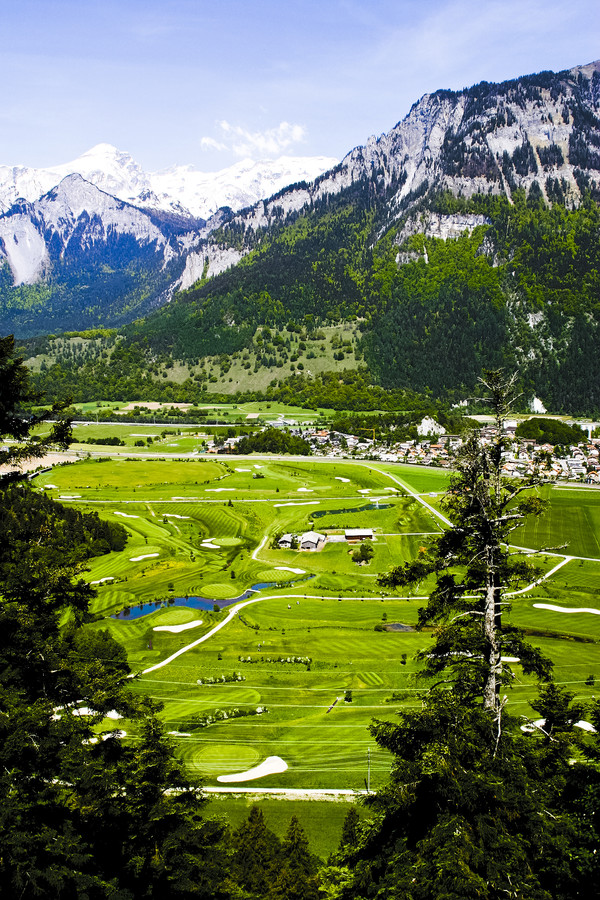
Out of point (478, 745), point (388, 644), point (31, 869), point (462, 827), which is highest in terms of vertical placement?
point (478, 745)

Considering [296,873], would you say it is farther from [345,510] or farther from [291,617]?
[345,510]

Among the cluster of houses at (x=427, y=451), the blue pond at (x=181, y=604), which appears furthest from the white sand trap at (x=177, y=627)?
the cluster of houses at (x=427, y=451)

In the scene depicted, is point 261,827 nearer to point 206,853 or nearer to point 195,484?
point 206,853

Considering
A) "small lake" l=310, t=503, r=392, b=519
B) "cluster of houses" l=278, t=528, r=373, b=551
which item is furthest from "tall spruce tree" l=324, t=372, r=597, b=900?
"small lake" l=310, t=503, r=392, b=519

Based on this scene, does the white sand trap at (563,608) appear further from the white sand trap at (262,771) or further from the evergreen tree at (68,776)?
the evergreen tree at (68,776)

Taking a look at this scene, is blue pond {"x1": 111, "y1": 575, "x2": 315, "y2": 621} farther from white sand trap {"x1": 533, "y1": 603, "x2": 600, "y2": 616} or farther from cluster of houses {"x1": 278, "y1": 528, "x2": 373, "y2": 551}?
white sand trap {"x1": 533, "y1": 603, "x2": 600, "y2": 616}

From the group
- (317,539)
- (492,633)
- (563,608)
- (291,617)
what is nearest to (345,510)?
(317,539)

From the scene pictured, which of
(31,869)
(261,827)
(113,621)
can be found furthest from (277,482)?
(31,869)
